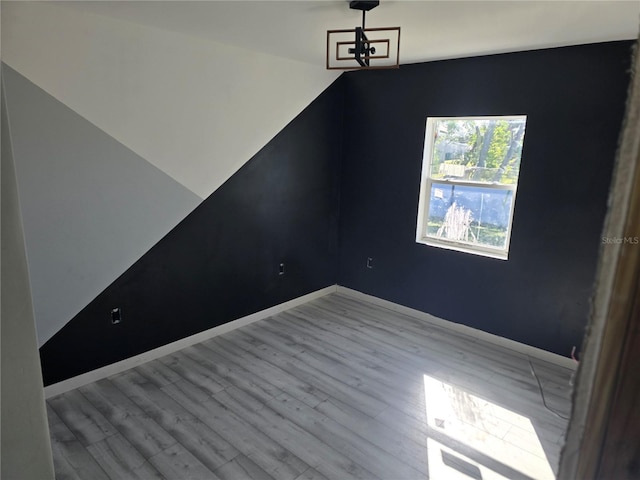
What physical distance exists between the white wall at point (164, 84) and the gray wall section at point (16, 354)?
6.21 ft

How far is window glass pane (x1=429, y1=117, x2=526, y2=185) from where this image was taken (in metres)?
3.50

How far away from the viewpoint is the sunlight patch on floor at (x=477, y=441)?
2.26 meters

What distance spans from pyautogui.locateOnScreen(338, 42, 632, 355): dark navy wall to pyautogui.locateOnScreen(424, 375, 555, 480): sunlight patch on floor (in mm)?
876

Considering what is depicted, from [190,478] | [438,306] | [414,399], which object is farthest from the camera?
[438,306]

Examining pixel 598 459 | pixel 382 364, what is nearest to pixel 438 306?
pixel 382 364

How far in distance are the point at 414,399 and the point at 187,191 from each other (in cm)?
236

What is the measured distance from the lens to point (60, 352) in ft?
9.02

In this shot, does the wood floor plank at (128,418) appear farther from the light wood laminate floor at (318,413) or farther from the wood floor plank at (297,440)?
the wood floor plank at (297,440)

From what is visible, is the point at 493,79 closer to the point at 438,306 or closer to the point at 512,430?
the point at 438,306

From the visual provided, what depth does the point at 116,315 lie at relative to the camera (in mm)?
3002

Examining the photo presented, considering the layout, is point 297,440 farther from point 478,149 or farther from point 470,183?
point 478,149

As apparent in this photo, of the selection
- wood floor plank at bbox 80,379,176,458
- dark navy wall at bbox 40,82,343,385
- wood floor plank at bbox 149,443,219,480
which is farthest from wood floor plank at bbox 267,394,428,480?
dark navy wall at bbox 40,82,343,385

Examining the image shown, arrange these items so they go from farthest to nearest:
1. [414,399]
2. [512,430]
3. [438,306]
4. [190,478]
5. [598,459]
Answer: [438,306], [414,399], [512,430], [190,478], [598,459]

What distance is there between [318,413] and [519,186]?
2.46 m
